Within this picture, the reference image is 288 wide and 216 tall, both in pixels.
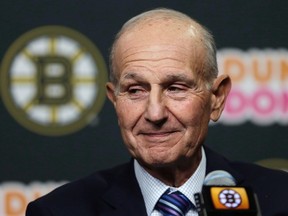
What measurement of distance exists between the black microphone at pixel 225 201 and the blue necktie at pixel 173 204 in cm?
30

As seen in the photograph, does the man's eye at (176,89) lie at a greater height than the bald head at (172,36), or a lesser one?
lesser

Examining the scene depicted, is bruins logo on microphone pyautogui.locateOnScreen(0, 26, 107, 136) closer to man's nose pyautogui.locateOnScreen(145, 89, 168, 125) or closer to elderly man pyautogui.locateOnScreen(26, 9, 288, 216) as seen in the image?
elderly man pyautogui.locateOnScreen(26, 9, 288, 216)

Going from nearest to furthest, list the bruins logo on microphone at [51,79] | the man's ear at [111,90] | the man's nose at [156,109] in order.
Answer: the man's nose at [156,109] < the man's ear at [111,90] < the bruins logo on microphone at [51,79]

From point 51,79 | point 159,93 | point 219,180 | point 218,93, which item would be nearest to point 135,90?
point 159,93

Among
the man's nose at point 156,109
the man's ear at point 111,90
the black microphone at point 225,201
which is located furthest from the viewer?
the man's ear at point 111,90

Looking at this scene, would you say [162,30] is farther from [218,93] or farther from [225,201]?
[225,201]

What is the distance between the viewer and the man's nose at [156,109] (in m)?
1.48

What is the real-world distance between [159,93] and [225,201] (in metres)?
0.32

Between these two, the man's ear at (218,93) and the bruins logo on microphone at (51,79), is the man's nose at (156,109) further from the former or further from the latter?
the bruins logo on microphone at (51,79)

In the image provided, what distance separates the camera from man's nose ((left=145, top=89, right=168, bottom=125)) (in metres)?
1.48

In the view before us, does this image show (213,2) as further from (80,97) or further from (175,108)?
(175,108)

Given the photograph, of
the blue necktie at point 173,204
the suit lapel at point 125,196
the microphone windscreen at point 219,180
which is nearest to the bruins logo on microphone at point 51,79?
the suit lapel at point 125,196

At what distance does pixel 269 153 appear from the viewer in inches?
87.3

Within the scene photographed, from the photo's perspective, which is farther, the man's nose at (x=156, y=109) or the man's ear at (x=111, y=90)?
the man's ear at (x=111, y=90)
